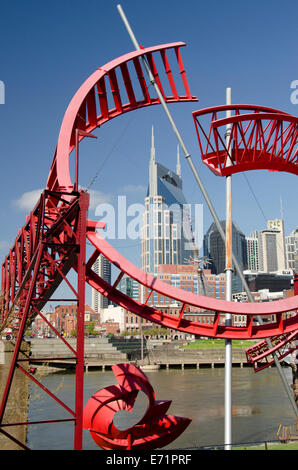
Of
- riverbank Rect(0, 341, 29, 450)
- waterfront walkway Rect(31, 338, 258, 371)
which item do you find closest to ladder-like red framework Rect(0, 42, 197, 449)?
riverbank Rect(0, 341, 29, 450)

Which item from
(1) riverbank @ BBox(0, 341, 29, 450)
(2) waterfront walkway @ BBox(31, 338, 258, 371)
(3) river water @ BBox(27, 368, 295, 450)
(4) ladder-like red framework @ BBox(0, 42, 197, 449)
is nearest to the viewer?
(4) ladder-like red framework @ BBox(0, 42, 197, 449)

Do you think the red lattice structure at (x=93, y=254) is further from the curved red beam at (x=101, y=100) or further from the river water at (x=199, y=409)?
the river water at (x=199, y=409)

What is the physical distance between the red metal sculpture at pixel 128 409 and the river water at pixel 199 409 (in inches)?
341

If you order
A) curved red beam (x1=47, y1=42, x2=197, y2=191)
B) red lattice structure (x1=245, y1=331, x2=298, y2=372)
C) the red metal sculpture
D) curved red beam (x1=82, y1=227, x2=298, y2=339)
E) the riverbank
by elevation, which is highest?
curved red beam (x1=47, y1=42, x2=197, y2=191)

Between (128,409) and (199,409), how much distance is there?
3131 centimetres

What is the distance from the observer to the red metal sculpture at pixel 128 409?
15641 millimetres

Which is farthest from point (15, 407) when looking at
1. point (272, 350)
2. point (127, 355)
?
point (127, 355)

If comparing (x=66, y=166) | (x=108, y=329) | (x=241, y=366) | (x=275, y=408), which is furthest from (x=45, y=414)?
(x=108, y=329)

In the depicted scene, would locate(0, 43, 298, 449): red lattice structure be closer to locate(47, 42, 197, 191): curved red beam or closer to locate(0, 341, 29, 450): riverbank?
locate(47, 42, 197, 191): curved red beam

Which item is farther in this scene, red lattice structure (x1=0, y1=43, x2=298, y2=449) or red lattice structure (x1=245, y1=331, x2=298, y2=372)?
red lattice structure (x1=245, y1=331, x2=298, y2=372)

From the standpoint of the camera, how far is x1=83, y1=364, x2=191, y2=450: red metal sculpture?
616 inches

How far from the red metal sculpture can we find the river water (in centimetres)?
867

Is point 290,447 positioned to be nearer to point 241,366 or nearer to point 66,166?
point 66,166

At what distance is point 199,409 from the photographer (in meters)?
45.2
